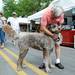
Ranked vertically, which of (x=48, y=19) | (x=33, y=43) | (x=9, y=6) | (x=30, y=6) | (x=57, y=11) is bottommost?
(x=33, y=43)

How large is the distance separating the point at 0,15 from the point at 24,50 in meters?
7.79

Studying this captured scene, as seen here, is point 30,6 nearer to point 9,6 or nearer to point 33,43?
point 9,6

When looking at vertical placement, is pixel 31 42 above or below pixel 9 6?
below

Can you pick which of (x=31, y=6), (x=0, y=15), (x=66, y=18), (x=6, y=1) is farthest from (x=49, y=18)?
(x=6, y=1)

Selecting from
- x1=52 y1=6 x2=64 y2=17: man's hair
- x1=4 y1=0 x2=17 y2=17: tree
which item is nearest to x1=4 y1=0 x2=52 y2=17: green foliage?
x1=4 y1=0 x2=17 y2=17: tree

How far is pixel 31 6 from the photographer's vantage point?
174ft

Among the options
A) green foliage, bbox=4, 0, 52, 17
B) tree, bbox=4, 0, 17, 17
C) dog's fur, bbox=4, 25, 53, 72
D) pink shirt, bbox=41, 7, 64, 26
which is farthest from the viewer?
tree, bbox=4, 0, 17, 17

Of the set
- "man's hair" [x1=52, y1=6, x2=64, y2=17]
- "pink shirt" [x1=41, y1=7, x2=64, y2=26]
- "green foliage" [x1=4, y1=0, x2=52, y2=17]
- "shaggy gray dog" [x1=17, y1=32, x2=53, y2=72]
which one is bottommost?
"shaggy gray dog" [x1=17, y1=32, x2=53, y2=72]

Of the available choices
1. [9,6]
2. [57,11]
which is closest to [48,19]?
[57,11]

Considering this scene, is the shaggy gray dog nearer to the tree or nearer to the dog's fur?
the dog's fur

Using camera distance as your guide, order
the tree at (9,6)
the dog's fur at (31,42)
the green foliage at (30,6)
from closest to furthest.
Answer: the dog's fur at (31,42) < the green foliage at (30,6) < the tree at (9,6)

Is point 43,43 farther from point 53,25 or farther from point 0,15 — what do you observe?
point 0,15

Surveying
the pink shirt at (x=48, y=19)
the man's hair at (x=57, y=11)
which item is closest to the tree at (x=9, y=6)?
the pink shirt at (x=48, y=19)

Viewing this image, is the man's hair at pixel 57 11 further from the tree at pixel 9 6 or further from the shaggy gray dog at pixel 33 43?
the tree at pixel 9 6
